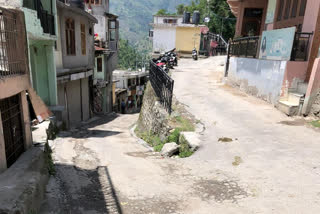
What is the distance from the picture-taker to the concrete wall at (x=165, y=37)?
3406cm

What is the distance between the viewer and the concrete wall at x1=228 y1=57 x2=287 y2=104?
967 cm

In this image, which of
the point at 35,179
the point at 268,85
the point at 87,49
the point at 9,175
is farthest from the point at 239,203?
the point at 87,49

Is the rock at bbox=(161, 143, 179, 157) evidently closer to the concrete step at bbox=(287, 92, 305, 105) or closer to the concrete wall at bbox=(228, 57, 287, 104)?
the concrete step at bbox=(287, 92, 305, 105)

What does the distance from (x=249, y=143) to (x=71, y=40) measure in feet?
37.2

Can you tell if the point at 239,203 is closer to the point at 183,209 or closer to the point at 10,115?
the point at 183,209

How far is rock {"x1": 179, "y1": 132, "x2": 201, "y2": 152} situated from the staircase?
3974 mm

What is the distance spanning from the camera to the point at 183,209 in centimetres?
418

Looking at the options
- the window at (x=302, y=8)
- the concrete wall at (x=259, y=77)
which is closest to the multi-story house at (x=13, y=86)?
the concrete wall at (x=259, y=77)

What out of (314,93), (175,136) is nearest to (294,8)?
(314,93)

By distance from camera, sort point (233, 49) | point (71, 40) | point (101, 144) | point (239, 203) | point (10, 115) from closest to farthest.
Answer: point (239, 203) → point (10, 115) → point (101, 144) → point (71, 40) → point (233, 49)

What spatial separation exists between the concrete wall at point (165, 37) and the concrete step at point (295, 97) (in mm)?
26441

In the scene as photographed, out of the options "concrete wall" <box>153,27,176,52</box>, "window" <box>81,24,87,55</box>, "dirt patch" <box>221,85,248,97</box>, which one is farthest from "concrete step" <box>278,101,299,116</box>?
"concrete wall" <box>153,27,176,52</box>

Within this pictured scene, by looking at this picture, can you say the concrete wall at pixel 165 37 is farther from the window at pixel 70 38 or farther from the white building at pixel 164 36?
the window at pixel 70 38

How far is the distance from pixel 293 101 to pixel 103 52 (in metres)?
16.0
